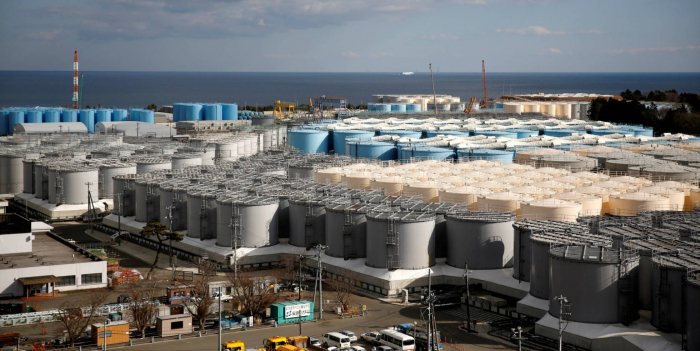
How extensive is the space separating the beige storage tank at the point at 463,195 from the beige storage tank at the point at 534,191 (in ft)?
3.36

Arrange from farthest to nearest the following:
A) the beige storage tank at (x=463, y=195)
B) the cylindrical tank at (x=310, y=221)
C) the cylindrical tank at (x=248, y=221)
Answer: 1. the beige storage tank at (x=463, y=195)
2. the cylindrical tank at (x=248, y=221)
3. the cylindrical tank at (x=310, y=221)

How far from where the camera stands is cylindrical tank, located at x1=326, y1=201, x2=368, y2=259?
88.8ft

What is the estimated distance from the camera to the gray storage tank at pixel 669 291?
61.4 ft

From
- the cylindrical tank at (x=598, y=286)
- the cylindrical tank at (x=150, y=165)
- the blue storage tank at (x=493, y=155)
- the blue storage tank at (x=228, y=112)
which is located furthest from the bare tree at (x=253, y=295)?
the blue storage tank at (x=228, y=112)

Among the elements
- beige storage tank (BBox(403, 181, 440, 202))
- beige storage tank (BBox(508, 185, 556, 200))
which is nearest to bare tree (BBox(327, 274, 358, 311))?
beige storage tank (BBox(403, 181, 440, 202))

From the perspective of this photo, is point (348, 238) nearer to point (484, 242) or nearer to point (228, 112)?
point (484, 242)

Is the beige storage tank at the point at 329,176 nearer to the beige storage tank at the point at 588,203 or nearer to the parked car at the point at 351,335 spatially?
the beige storage tank at the point at 588,203

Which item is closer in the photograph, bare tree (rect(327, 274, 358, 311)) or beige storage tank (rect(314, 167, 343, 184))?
bare tree (rect(327, 274, 358, 311))

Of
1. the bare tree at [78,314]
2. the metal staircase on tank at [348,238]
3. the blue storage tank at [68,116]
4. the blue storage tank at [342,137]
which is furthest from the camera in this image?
the blue storage tank at [68,116]

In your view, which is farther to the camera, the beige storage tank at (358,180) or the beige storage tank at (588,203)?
the beige storage tank at (358,180)

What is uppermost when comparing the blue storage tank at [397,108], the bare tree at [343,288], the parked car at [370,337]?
the blue storage tank at [397,108]

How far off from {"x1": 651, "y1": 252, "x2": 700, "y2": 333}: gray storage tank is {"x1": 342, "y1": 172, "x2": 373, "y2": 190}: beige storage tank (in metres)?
16.2

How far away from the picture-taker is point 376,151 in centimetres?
4594

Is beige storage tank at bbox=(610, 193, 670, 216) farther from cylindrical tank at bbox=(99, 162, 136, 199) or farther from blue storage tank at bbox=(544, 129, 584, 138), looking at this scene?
blue storage tank at bbox=(544, 129, 584, 138)
